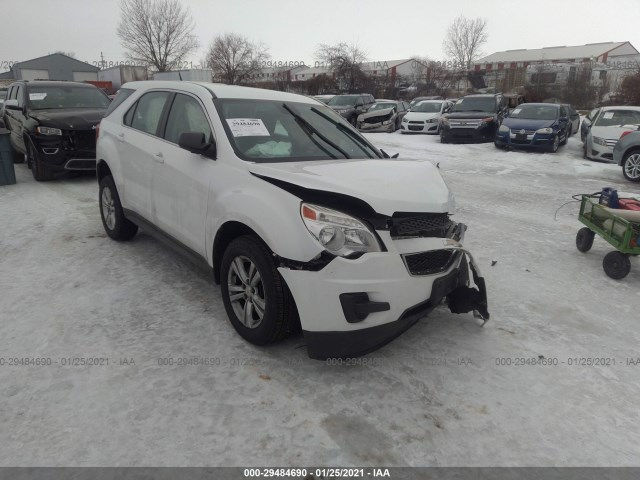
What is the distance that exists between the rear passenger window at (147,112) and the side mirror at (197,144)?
1.08 metres

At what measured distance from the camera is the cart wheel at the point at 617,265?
14.9 feet

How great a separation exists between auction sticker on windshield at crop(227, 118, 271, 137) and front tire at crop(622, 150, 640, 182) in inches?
382

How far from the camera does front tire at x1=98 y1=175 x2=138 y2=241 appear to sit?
16.5ft

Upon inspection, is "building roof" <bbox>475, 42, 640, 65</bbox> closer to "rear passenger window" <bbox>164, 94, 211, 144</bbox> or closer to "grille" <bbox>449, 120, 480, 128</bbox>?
"grille" <bbox>449, 120, 480, 128</bbox>

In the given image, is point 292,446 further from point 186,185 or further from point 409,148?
point 409,148

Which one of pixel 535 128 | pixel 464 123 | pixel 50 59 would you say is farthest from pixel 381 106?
pixel 50 59

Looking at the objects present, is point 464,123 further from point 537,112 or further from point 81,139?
point 81,139

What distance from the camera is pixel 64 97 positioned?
9242mm

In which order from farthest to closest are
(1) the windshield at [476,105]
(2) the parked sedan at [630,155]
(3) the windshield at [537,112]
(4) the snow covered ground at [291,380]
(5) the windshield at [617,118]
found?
(1) the windshield at [476,105]
(3) the windshield at [537,112]
(5) the windshield at [617,118]
(2) the parked sedan at [630,155]
(4) the snow covered ground at [291,380]

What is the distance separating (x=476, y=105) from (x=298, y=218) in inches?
631

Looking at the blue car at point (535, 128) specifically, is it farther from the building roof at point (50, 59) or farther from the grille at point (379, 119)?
the building roof at point (50, 59)

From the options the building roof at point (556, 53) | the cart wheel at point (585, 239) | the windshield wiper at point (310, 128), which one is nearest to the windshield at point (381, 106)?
the cart wheel at point (585, 239)

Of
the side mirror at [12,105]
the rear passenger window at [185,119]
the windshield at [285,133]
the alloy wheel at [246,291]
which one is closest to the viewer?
the alloy wheel at [246,291]

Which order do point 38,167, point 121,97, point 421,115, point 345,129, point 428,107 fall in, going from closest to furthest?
point 345,129, point 121,97, point 38,167, point 421,115, point 428,107
